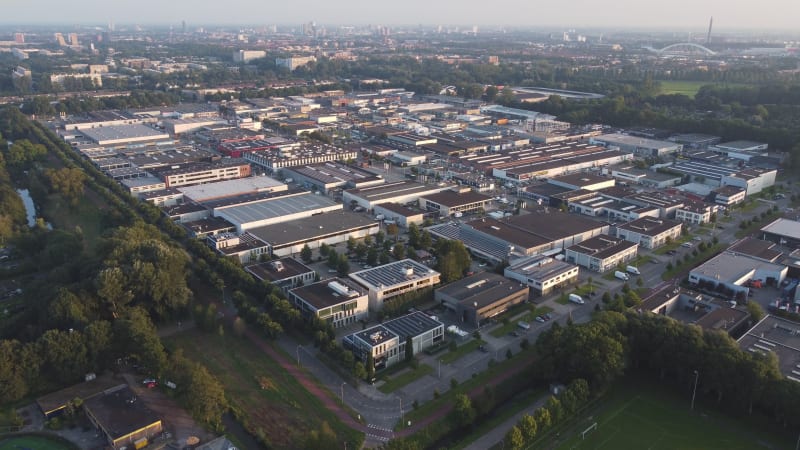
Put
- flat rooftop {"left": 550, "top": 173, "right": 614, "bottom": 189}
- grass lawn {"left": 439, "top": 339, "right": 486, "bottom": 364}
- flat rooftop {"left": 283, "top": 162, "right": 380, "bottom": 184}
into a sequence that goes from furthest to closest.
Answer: flat rooftop {"left": 283, "top": 162, "right": 380, "bottom": 184} < flat rooftop {"left": 550, "top": 173, "right": 614, "bottom": 189} < grass lawn {"left": 439, "top": 339, "right": 486, "bottom": 364}

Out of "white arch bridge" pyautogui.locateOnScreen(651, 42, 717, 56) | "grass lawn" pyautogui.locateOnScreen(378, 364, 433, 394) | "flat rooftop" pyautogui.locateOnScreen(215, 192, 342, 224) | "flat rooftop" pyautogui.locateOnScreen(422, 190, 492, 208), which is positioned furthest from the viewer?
"white arch bridge" pyautogui.locateOnScreen(651, 42, 717, 56)

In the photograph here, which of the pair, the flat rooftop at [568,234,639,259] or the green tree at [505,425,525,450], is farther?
the flat rooftop at [568,234,639,259]

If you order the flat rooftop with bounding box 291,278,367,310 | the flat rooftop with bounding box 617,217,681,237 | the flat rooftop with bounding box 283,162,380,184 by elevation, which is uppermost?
the flat rooftop with bounding box 283,162,380,184

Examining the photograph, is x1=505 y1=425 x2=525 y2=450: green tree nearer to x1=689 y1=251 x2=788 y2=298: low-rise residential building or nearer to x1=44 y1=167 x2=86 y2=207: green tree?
x1=689 y1=251 x2=788 y2=298: low-rise residential building

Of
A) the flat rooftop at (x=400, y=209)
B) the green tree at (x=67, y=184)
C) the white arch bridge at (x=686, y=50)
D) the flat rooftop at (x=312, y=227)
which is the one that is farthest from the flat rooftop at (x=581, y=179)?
the white arch bridge at (x=686, y=50)

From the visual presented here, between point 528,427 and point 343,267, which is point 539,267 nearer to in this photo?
point 343,267

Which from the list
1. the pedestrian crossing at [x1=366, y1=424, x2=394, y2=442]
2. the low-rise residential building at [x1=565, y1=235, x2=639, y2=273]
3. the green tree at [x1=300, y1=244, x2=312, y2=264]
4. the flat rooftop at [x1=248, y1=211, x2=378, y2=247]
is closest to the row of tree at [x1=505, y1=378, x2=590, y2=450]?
the pedestrian crossing at [x1=366, y1=424, x2=394, y2=442]

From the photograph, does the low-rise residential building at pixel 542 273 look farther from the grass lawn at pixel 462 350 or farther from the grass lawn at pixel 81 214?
the grass lawn at pixel 81 214
